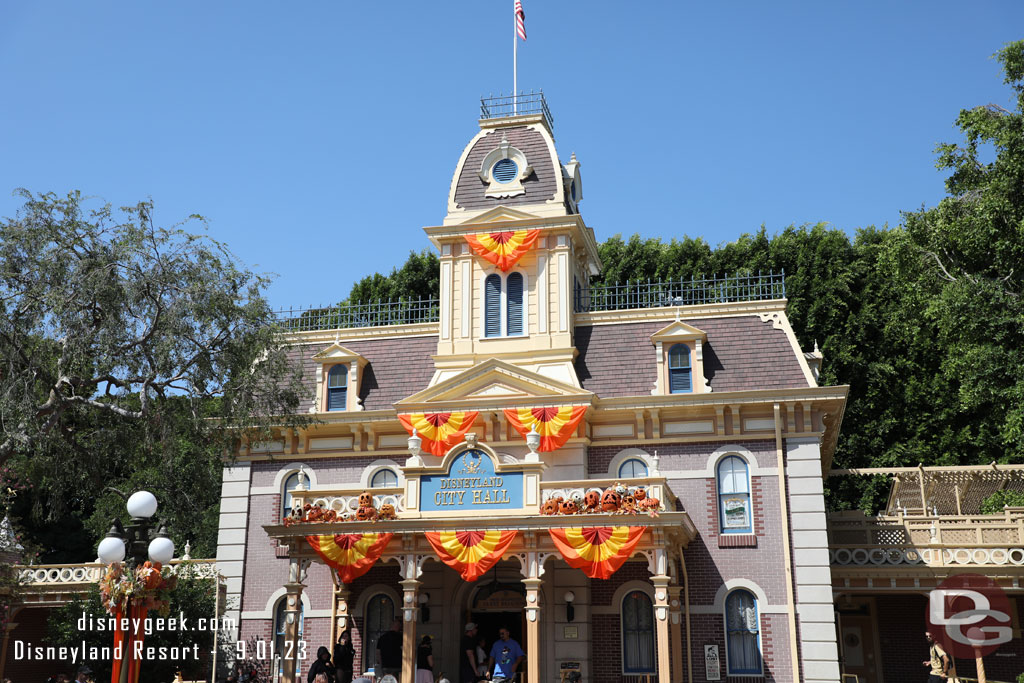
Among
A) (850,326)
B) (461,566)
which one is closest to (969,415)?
(850,326)

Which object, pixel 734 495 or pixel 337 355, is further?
pixel 337 355

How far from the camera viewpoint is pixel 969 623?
2552 centimetres

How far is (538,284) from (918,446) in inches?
703

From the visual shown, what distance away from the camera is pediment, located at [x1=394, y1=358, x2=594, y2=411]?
24844 mm

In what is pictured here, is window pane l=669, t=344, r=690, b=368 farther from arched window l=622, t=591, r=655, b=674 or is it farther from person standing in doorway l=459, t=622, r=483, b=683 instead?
person standing in doorway l=459, t=622, r=483, b=683

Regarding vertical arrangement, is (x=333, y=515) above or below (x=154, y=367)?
below

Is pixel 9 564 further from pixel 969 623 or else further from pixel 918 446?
pixel 918 446

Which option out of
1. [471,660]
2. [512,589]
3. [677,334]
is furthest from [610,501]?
[677,334]

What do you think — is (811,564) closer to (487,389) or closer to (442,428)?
(487,389)

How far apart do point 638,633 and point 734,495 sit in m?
3.98

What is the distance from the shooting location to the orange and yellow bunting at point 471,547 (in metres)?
21.3

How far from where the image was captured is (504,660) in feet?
69.1

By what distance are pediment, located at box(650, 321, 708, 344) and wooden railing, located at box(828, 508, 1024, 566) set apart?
230 inches

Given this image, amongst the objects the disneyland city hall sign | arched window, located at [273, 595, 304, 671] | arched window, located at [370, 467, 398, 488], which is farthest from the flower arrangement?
arched window, located at [370, 467, 398, 488]
